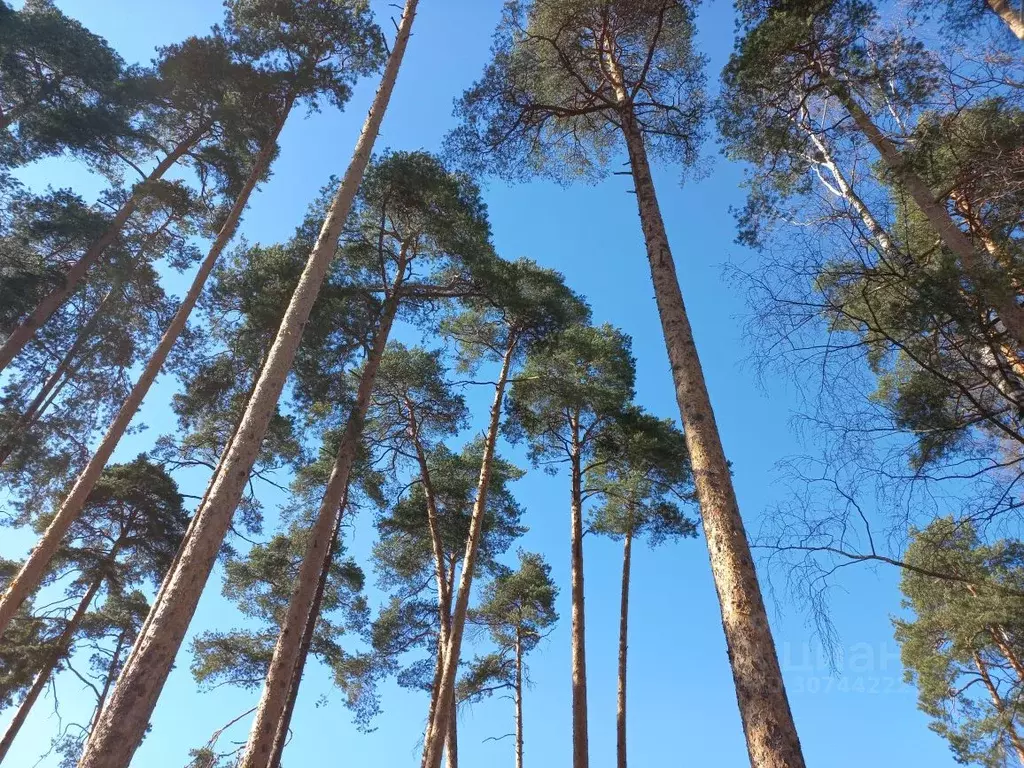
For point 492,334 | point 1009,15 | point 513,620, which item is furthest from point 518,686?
point 1009,15

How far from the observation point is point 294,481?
13609 millimetres

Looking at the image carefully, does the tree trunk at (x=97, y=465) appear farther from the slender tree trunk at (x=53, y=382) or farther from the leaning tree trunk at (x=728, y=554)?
the leaning tree trunk at (x=728, y=554)

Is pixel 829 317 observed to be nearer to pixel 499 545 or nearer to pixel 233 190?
pixel 499 545

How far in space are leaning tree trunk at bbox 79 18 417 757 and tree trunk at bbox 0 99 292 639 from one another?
4.96 meters

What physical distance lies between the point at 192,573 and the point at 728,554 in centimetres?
412

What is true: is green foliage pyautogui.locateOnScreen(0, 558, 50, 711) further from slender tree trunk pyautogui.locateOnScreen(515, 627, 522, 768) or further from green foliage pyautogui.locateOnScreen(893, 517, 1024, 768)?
green foliage pyautogui.locateOnScreen(893, 517, 1024, 768)

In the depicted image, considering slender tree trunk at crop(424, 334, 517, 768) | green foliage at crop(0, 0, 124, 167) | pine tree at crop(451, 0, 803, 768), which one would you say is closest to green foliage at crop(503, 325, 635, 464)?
slender tree trunk at crop(424, 334, 517, 768)

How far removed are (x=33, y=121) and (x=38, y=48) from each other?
56.7 inches

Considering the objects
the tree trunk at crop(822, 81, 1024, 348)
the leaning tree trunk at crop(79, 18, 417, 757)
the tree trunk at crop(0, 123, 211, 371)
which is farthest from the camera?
the tree trunk at crop(0, 123, 211, 371)

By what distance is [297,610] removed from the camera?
23.6ft

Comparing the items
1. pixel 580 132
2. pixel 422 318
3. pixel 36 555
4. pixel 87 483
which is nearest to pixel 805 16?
pixel 580 132

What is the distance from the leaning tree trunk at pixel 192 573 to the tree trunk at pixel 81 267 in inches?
276

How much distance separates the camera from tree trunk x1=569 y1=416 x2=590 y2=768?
10.2 metres

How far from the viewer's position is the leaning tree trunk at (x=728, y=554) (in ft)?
10.9
